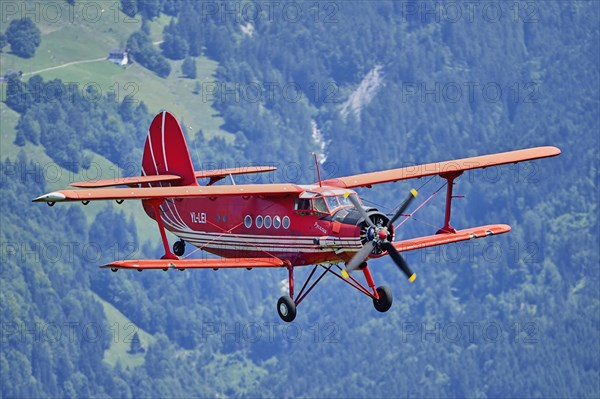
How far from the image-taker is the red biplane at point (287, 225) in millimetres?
77562

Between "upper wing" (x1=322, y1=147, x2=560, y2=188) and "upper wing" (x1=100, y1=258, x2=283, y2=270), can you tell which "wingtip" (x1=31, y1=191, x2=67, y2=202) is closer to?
"upper wing" (x1=100, y1=258, x2=283, y2=270)

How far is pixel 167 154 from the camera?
89750 mm

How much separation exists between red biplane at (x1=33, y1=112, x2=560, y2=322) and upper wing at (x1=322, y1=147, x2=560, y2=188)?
63 millimetres

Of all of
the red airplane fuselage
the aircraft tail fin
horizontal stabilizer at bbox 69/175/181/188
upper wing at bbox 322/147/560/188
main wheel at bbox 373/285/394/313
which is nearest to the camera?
the red airplane fuselage

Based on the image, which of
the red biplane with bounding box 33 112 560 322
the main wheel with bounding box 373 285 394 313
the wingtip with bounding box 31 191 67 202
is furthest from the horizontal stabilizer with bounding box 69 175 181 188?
the main wheel with bounding box 373 285 394 313

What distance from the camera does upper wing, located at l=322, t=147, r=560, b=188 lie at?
82938mm

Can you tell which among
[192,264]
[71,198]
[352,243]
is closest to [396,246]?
[352,243]

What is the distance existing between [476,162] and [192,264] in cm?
1582

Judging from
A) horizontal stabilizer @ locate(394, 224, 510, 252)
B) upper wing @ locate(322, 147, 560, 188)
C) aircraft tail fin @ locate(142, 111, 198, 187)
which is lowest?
horizontal stabilizer @ locate(394, 224, 510, 252)

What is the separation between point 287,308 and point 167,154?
46.2ft

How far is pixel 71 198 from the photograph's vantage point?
74.5 meters

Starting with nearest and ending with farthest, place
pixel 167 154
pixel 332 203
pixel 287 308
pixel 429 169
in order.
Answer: pixel 287 308 < pixel 332 203 < pixel 429 169 < pixel 167 154

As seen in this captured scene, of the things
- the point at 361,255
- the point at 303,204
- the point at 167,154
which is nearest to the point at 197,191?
the point at 303,204

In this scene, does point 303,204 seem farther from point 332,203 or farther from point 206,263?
point 206,263
